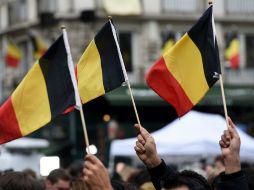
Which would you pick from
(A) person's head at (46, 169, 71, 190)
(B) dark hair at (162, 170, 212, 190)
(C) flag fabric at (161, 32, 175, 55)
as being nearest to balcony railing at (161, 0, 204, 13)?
(C) flag fabric at (161, 32, 175, 55)

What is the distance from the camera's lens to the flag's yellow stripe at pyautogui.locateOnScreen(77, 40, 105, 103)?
7332mm

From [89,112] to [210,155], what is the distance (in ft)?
52.1

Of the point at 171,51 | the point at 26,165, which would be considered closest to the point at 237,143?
the point at 171,51

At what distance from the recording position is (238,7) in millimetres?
33625

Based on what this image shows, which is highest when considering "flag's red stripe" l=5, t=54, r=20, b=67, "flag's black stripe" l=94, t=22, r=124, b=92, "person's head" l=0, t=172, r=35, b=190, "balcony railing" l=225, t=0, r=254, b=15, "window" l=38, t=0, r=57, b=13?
"flag's black stripe" l=94, t=22, r=124, b=92

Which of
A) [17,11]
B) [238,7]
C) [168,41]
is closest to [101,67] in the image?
[168,41]

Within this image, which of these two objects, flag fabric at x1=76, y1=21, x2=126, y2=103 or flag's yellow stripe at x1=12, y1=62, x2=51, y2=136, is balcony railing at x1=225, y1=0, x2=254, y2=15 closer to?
flag fabric at x1=76, y1=21, x2=126, y2=103

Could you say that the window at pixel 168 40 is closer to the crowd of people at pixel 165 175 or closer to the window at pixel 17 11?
the window at pixel 17 11

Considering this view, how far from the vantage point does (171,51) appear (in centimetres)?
779

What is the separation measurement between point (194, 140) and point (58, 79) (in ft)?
31.5

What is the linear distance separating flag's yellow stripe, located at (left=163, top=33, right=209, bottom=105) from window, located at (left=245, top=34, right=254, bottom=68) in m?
25.9

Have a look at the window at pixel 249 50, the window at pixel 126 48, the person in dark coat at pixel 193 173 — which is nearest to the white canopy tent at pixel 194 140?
the person in dark coat at pixel 193 173

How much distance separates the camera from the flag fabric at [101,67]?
7.36 metres

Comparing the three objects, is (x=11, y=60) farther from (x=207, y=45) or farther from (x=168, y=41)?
(x=207, y=45)
